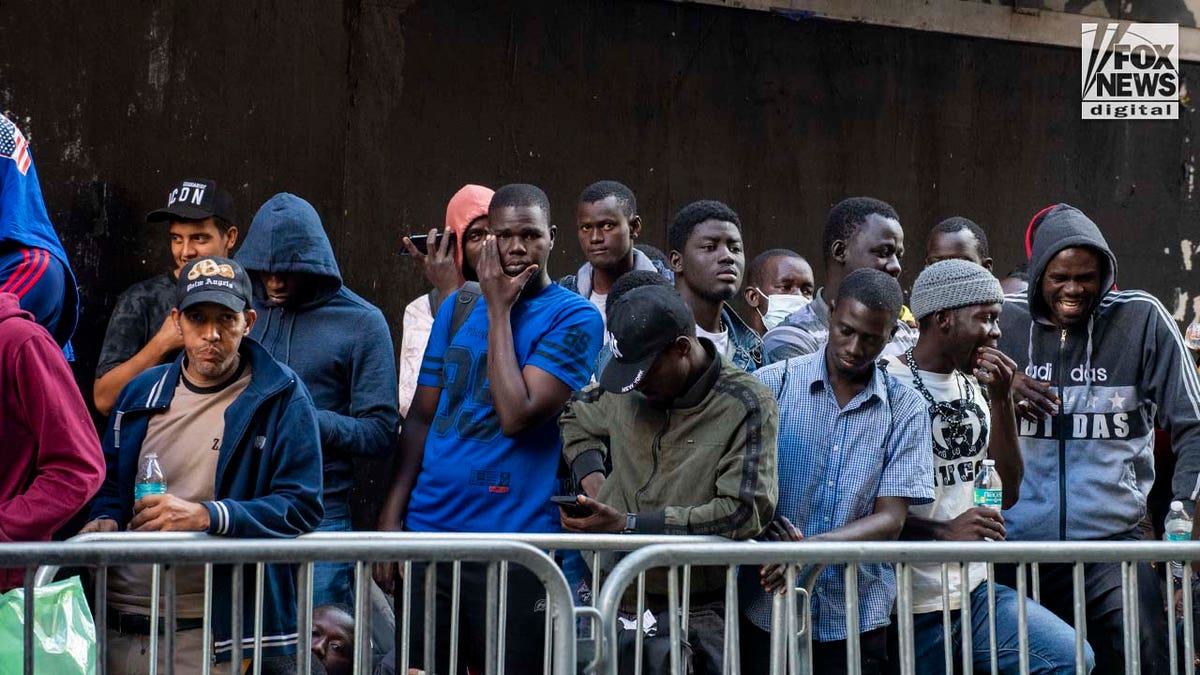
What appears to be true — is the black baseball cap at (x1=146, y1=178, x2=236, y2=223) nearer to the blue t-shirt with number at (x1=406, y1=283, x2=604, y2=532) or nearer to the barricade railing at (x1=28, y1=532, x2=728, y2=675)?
the blue t-shirt with number at (x1=406, y1=283, x2=604, y2=532)

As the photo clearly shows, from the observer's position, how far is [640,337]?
5.09 m

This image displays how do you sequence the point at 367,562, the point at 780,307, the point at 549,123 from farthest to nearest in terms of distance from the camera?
1. the point at 549,123
2. the point at 780,307
3. the point at 367,562

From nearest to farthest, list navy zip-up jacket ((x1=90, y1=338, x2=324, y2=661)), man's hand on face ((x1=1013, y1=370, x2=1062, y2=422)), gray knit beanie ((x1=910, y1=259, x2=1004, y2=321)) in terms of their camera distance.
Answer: navy zip-up jacket ((x1=90, y1=338, x2=324, y2=661)) < gray knit beanie ((x1=910, y1=259, x2=1004, y2=321)) < man's hand on face ((x1=1013, y1=370, x2=1062, y2=422))

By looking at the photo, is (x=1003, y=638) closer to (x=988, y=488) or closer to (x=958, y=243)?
(x=988, y=488)

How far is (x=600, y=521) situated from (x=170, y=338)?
2263mm

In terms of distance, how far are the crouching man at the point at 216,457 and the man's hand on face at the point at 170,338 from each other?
931 mm

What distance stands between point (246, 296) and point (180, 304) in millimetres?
230

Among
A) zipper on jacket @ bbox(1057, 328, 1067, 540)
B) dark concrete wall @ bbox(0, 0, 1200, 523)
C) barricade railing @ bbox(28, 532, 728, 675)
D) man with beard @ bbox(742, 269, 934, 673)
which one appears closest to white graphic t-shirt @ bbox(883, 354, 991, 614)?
man with beard @ bbox(742, 269, 934, 673)

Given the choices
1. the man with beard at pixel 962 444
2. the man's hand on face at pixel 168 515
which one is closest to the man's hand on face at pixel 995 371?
the man with beard at pixel 962 444

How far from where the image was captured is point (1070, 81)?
Answer: 401 inches

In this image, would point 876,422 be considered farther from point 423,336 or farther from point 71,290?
point 71,290

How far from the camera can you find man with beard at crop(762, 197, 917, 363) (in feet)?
21.3

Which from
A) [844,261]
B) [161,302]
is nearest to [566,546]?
[161,302]

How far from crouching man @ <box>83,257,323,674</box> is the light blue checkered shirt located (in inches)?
65.0
